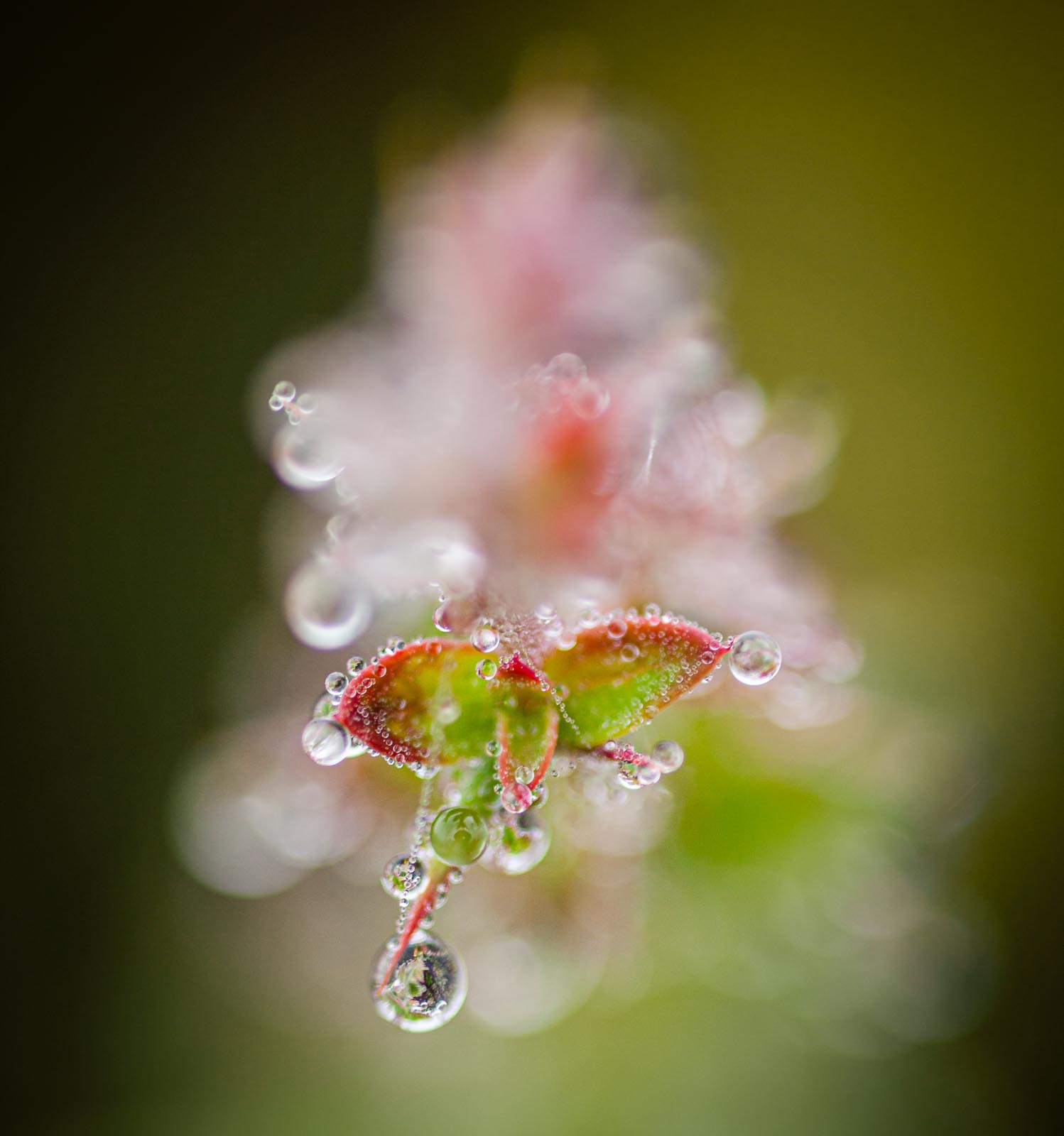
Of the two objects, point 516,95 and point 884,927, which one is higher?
point 516,95

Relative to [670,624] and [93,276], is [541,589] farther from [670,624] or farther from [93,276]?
[93,276]

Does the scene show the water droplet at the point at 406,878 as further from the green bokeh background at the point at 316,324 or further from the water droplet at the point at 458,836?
the green bokeh background at the point at 316,324

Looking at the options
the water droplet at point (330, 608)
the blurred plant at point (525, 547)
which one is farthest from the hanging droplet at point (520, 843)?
the water droplet at point (330, 608)

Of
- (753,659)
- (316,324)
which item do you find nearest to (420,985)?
(753,659)

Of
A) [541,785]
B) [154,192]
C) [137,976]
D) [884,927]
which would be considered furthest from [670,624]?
[154,192]

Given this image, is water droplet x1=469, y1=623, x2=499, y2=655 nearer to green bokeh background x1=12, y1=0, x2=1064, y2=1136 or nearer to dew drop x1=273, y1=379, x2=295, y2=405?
dew drop x1=273, y1=379, x2=295, y2=405

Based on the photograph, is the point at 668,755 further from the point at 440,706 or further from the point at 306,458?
the point at 306,458
